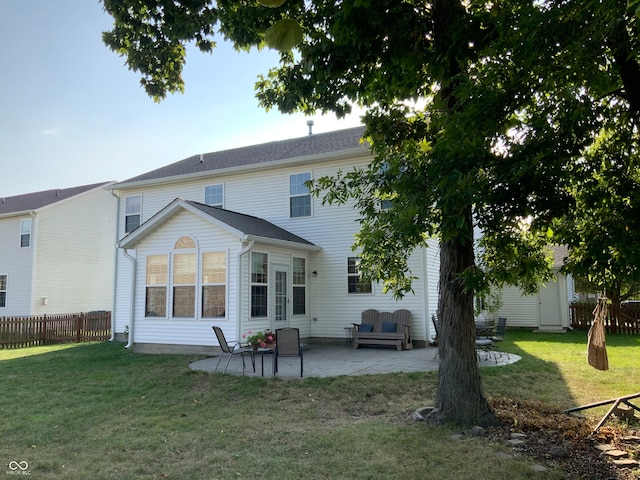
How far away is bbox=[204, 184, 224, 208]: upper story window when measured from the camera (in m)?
16.0

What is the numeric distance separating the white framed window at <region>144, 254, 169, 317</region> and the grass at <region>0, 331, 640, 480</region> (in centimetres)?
206

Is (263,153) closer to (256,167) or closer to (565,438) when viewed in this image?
Answer: (256,167)

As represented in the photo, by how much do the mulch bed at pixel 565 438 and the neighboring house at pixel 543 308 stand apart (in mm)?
13112

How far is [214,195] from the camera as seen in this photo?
632 inches

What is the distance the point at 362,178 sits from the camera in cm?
609

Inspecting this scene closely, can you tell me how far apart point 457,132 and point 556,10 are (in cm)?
113

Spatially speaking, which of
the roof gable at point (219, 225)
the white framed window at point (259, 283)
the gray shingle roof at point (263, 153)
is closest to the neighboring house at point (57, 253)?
the gray shingle roof at point (263, 153)

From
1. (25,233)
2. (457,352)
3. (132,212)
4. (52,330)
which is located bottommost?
(52,330)

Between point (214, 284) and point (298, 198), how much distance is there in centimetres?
445

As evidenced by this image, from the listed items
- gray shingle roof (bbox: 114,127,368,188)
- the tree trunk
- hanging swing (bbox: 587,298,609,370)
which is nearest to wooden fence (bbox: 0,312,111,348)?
gray shingle roof (bbox: 114,127,368,188)

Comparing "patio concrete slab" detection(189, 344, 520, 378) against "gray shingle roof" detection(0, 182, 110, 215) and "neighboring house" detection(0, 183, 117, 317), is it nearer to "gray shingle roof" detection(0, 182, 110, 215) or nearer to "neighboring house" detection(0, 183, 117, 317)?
"neighboring house" detection(0, 183, 117, 317)

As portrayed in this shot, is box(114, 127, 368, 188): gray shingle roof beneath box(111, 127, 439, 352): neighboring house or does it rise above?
above

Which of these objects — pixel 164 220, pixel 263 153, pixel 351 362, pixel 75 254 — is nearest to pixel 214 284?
pixel 164 220

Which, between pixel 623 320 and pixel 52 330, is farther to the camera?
pixel 623 320
